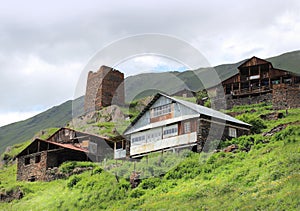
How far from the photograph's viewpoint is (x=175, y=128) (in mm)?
53500

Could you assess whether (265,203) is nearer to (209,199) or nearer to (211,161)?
(209,199)

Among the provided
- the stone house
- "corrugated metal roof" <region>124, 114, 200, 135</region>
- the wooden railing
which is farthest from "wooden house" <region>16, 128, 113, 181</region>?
the wooden railing

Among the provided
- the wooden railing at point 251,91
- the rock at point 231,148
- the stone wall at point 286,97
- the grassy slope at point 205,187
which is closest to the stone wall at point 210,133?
the grassy slope at point 205,187

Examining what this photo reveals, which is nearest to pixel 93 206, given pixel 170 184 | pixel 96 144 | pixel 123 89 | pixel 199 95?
pixel 170 184

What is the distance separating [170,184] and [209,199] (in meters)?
8.68

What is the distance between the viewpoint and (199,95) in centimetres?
9012

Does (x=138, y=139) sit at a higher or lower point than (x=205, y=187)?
higher

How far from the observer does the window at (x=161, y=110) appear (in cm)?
5512

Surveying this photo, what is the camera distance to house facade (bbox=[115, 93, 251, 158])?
169 ft

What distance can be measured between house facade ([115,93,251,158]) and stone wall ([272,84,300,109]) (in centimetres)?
1483

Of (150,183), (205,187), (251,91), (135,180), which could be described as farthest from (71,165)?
(251,91)

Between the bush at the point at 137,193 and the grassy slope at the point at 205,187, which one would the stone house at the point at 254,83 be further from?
the bush at the point at 137,193

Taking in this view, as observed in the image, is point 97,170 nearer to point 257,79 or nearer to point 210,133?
point 210,133

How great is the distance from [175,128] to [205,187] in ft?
52.7
